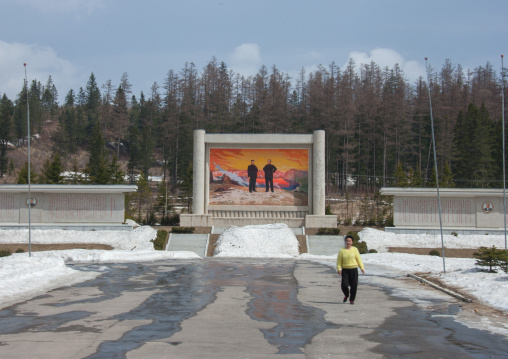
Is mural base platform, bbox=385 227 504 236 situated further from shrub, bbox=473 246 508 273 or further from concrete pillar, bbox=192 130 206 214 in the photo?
shrub, bbox=473 246 508 273

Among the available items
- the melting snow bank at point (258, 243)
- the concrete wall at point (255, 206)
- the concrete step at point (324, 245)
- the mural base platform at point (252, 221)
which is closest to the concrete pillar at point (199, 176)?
the concrete wall at point (255, 206)

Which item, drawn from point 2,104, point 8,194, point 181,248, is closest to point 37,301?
point 181,248

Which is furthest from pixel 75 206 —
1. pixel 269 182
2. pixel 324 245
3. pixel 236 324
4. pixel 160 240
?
pixel 236 324

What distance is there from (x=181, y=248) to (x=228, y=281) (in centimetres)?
1859

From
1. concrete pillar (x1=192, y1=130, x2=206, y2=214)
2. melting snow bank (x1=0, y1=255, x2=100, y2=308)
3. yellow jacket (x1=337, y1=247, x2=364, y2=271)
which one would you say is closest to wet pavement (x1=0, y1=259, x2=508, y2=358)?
melting snow bank (x1=0, y1=255, x2=100, y2=308)

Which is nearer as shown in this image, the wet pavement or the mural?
the wet pavement

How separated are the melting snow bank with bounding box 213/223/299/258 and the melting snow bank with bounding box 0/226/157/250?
209 inches

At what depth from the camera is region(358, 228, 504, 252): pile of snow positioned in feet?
124

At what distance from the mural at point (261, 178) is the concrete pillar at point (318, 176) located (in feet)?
2.67

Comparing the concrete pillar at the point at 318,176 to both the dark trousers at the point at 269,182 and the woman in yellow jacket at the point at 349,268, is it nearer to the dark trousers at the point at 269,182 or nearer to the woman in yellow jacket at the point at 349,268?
the dark trousers at the point at 269,182

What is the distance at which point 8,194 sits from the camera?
4184 centimetres

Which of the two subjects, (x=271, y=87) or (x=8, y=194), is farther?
(x=271, y=87)

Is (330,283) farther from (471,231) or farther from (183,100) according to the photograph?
(183,100)

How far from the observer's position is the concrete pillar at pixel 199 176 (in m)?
45.3
